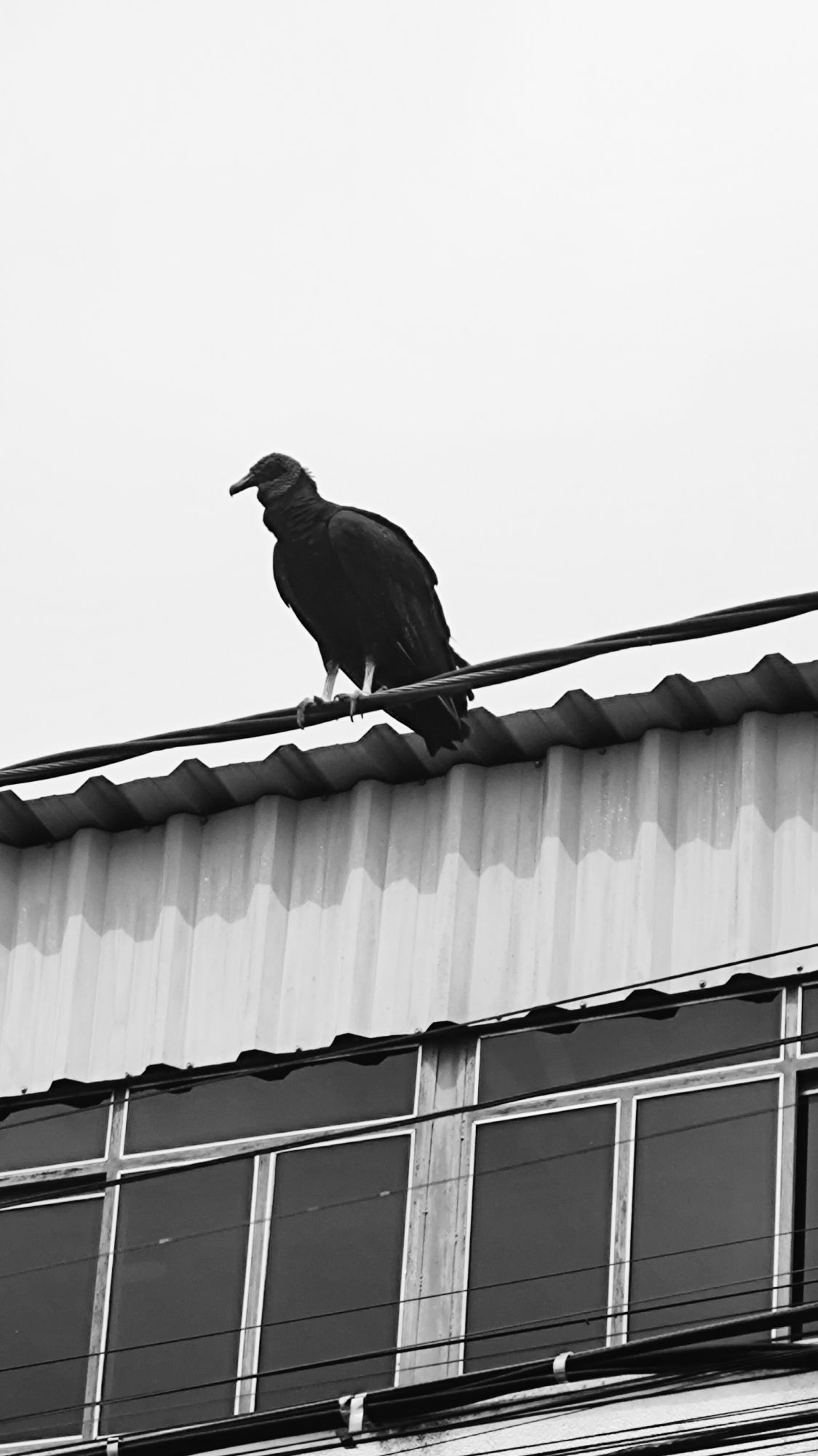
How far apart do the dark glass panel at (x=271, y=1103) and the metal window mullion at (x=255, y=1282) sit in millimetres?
191

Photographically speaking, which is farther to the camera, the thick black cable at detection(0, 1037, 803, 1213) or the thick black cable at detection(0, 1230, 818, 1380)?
the thick black cable at detection(0, 1037, 803, 1213)

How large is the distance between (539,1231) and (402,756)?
2.07 m

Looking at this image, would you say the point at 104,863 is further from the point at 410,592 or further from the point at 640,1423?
the point at 640,1423

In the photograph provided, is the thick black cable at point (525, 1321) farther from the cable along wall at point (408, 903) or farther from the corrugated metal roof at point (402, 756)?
the corrugated metal roof at point (402, 756)

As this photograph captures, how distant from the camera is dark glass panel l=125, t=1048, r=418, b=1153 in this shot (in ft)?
35.7

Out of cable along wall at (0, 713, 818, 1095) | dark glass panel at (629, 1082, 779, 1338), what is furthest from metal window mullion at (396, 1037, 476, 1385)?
dark glass panel at (629, 1082, 779, 1338)

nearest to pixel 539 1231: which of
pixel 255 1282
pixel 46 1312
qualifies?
pixel 255 1282

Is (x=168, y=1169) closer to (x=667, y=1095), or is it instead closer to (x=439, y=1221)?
(x=439, y=1221)

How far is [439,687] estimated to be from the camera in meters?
7.64

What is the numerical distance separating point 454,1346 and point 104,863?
111 inches

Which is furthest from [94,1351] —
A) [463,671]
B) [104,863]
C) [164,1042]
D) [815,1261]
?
[463,671]

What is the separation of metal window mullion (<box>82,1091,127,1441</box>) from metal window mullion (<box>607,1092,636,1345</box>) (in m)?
1.98

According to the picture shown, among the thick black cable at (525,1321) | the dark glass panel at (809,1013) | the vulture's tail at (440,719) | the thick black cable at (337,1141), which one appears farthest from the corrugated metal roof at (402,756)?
the thick black cable at (525,1321)

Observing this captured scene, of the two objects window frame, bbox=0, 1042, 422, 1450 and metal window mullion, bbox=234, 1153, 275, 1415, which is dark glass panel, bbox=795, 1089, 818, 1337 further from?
metal window mullion, bbox=234, 1153, 275, 1415
